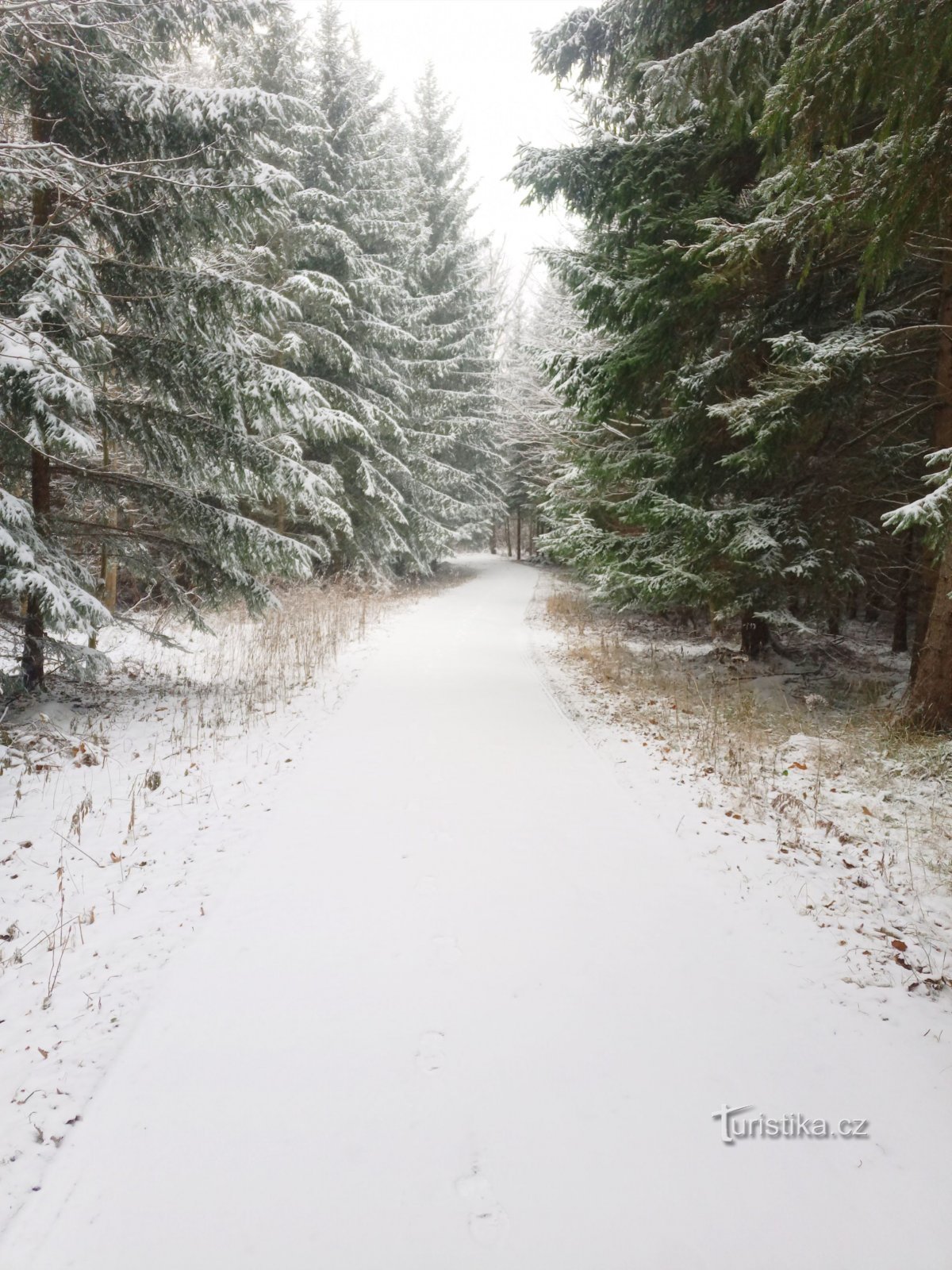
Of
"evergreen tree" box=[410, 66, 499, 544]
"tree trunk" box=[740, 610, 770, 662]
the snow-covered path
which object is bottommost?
the snow-covered path

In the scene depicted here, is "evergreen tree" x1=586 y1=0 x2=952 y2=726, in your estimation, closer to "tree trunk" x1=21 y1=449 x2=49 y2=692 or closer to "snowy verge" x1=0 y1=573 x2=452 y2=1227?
"snowy verge" x1=0 y1=573 x2=452 y2=1227

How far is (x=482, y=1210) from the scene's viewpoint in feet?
6.73

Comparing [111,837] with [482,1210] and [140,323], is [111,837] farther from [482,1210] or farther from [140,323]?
[140,323]

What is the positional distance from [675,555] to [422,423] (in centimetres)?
1583

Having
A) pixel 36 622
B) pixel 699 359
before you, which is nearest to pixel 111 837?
pixel 36 622

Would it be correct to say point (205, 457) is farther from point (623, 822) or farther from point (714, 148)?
point (714, 148)

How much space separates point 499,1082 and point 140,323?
27.4 ft

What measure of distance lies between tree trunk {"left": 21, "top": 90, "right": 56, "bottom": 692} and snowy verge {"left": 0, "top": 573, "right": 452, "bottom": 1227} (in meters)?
0.44

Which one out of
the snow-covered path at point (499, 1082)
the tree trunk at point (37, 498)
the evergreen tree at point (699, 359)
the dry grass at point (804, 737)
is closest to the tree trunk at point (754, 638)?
the dry grass at point (804, 737)

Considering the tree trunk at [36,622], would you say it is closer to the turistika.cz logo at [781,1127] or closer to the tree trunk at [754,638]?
the turistika.cz logo at [781,1127]

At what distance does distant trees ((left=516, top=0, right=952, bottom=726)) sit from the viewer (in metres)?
6.07

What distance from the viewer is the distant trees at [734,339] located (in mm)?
6066

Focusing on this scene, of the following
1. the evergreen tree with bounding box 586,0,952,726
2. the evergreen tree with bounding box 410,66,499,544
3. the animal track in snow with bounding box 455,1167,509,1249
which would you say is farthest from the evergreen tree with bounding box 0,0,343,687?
the evergreen tree with bounding box 410,66,499,544

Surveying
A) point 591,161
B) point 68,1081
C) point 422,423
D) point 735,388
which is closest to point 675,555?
point 735,388
